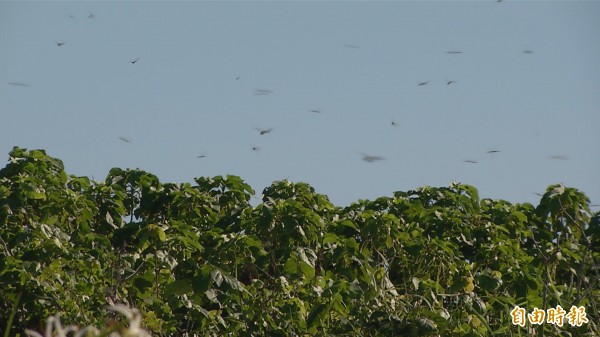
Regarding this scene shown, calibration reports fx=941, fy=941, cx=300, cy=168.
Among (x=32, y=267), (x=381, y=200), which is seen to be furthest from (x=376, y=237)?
Answer: (x=32, y=267)

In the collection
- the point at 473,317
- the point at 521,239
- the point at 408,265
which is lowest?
the point at 521,239

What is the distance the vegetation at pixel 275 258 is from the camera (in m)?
4.61

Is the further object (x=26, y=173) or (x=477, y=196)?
(x=477, y=196)

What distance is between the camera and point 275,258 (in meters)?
5.31

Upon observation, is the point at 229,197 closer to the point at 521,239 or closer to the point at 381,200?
the point at 381,200

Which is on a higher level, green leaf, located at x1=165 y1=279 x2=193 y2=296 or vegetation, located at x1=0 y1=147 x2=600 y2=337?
green leaf, located at x1=165 y1=279 x2=193 y2=296

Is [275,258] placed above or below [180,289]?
below

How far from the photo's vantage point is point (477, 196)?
275 inches

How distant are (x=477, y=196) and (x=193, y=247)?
7.98 ft

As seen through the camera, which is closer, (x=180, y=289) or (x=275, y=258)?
(x=180, y=289)

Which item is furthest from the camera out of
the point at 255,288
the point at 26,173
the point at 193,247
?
the point at 26,173

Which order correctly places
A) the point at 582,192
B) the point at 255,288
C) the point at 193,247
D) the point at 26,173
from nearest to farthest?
the point at 255,288 → the point at 193,247 → the point at 26,173 → the point at 582,192

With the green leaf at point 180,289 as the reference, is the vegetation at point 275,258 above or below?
below

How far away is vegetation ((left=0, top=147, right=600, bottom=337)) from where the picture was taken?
4.61 metres
